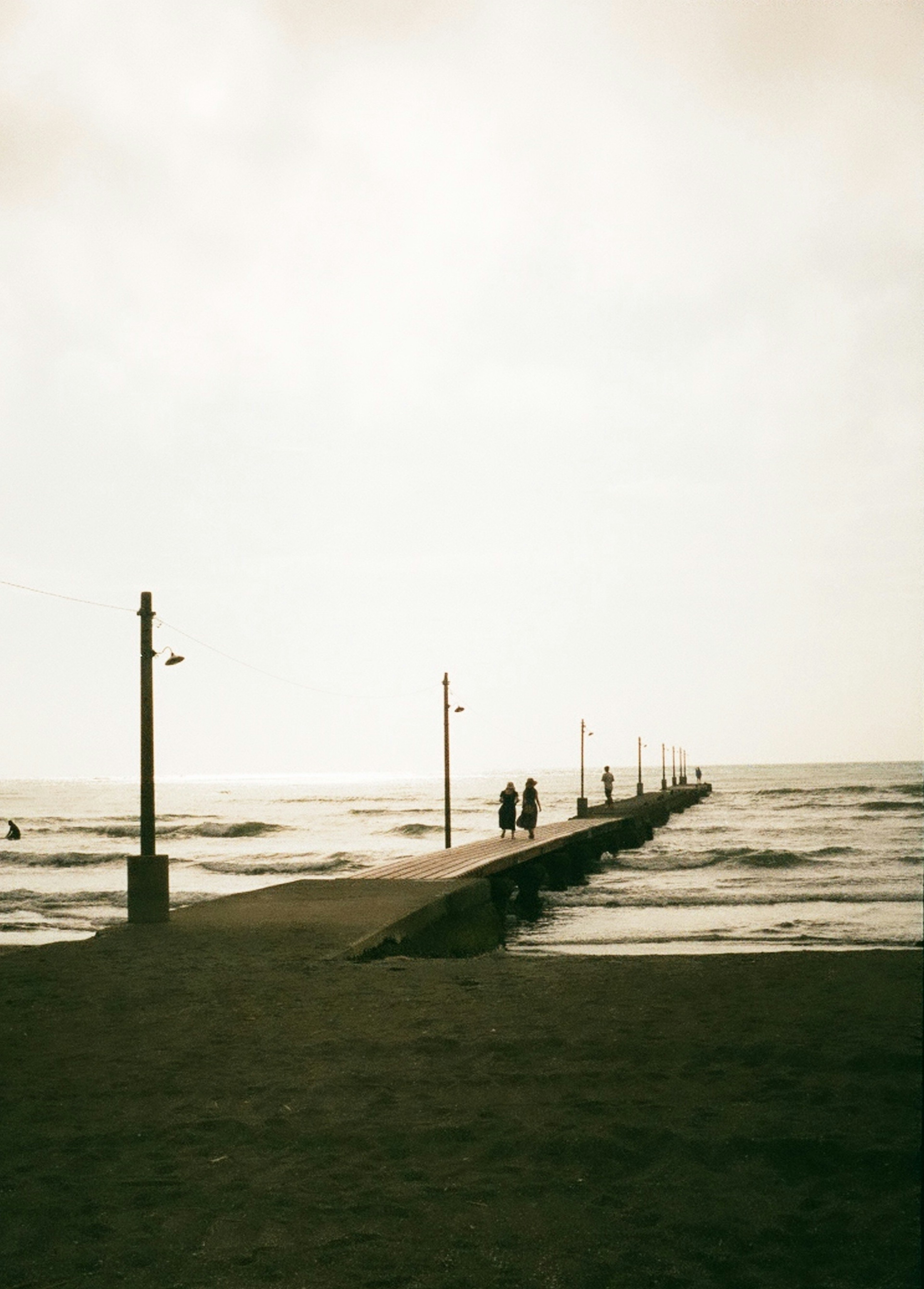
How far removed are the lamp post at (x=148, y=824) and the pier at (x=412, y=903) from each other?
403mm

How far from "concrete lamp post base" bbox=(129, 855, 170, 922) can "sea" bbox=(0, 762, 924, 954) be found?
5.19 ft

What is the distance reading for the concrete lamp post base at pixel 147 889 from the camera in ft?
43.6

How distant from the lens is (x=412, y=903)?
49.9 feet

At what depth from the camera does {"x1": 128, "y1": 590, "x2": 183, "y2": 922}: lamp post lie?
13266mm

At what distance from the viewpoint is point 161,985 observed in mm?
9297

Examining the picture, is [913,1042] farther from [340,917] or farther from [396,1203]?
[340,917]

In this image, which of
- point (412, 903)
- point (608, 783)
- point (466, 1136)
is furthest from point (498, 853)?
point (608, 783)

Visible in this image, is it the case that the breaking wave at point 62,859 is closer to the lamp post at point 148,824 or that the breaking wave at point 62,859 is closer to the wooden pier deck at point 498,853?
the wooden pier deck at point 498,853

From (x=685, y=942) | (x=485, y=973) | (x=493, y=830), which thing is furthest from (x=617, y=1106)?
(x=493, y=830)

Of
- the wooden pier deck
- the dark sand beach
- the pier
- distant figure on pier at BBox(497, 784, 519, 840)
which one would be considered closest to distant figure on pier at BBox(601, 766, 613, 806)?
the wooden pier deck

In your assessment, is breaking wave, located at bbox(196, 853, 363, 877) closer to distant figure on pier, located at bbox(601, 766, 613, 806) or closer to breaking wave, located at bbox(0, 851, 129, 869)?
breaking wave, located at bbox(0, 851, 129, 869)

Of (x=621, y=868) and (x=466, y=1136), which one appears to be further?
(x=621, y=868)

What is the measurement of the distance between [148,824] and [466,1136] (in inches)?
352

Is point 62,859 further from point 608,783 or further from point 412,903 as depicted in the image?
point 412,903
